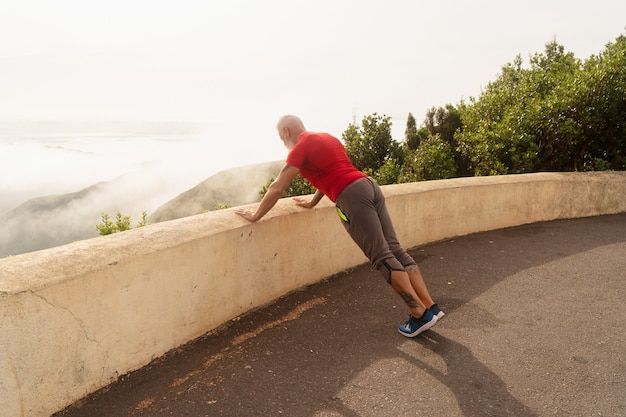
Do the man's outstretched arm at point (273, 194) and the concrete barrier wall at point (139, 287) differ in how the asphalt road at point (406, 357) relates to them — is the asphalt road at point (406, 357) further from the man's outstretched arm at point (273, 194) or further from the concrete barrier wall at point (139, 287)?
the man's outstretched arm at point (273, 194)

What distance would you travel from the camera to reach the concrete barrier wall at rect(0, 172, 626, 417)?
2.67 metres

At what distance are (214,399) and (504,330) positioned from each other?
233cm

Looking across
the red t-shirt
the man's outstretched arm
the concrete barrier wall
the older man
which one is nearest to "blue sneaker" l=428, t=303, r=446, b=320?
the older man

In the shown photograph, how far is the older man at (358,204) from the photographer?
377 cm

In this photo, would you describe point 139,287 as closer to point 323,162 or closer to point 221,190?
point 323,162

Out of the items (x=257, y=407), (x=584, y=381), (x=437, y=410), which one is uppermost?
(x=257, y=407)

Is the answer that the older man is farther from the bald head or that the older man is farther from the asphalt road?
the asphalt road

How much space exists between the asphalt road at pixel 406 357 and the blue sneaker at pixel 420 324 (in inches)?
2.7

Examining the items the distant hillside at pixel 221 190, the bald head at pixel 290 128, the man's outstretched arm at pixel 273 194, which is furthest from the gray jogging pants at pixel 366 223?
the distant hillside at pixel 221 190

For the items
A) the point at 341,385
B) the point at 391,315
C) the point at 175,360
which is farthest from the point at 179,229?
the point at 391,315

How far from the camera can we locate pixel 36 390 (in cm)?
272

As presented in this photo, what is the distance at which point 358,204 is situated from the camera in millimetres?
3758

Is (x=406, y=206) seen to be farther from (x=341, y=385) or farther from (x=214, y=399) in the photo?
(x=214, y=399)

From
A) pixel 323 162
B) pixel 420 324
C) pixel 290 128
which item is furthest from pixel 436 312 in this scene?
pixel 290 128
